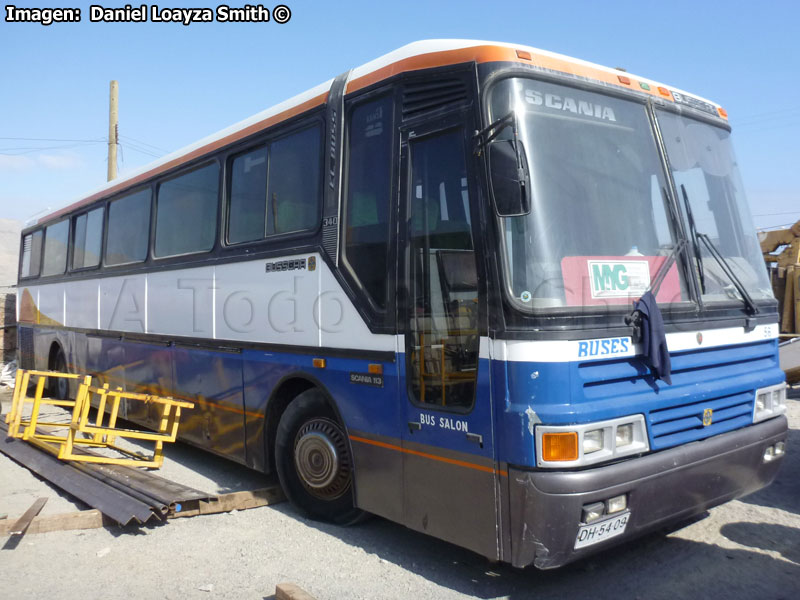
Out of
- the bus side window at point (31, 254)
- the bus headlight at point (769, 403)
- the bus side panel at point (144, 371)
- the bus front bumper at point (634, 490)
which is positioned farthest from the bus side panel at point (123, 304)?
the bus headlight at point (769, 403)

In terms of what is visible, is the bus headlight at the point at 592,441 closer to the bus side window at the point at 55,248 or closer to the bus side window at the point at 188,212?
the bus side window at the point at 188,212

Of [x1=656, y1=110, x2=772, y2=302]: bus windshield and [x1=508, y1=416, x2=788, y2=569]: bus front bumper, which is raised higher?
[x1=656, y1=110, x2=772, y2=302]: bus windshield

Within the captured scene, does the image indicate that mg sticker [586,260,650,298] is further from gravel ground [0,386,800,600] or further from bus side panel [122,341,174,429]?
bus side panel [122,341,174,429]

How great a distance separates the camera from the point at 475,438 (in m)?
3.98

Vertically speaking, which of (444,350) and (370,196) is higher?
(370,196)

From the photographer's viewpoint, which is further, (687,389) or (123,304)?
(123,304)

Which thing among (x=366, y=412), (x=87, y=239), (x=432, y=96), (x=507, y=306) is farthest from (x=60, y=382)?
(x=507, y=306)

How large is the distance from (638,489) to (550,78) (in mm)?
2410

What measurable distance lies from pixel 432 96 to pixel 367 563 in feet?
10.2

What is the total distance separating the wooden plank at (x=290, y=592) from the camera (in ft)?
12.8

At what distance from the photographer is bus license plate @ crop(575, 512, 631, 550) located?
12.4 ft

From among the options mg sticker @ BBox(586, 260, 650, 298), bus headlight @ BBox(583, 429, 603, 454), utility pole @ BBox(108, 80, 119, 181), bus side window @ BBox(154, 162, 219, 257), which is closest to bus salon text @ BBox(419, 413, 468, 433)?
bus headlight @ BBox(583, 429, 603, 454)

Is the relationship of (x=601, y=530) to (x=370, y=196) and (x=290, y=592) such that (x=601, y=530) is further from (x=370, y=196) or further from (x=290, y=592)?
(x=370, y=196)

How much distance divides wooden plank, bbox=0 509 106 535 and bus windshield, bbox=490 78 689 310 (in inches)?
154
